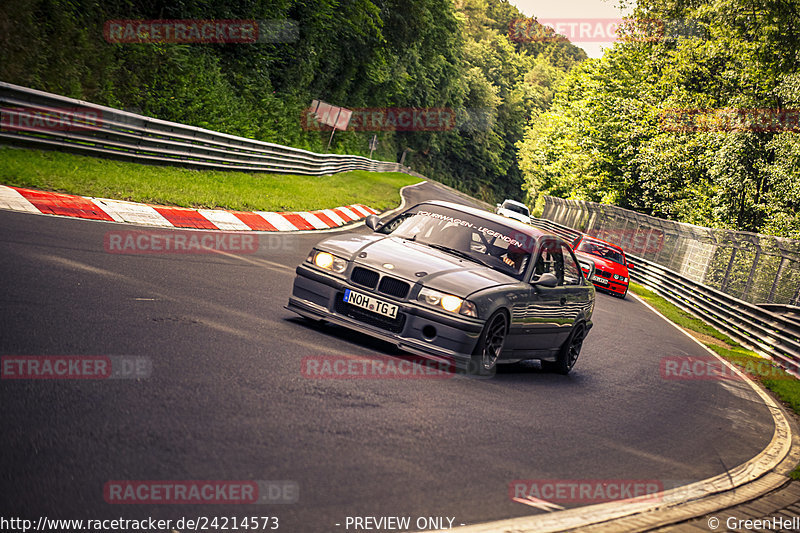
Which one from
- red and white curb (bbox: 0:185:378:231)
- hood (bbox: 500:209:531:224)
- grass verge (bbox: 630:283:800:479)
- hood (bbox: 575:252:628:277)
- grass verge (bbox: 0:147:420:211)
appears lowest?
grass verge (bbox: 630:283:800:479)

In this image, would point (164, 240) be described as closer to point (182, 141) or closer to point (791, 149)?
point (182, 141)

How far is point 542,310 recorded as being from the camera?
8359 mm

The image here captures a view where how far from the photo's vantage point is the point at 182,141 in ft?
61.6

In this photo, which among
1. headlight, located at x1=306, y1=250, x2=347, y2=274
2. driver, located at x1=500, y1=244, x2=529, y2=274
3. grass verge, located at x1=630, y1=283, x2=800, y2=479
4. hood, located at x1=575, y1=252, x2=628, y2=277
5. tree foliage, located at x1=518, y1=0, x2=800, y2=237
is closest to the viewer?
headlight, located at x1=306, y1=250, x2=347, y2=274

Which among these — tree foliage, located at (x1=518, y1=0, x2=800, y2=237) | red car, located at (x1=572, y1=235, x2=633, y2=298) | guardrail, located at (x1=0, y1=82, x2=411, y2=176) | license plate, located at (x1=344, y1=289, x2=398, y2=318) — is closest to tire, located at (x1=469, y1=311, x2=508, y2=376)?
license plate, located at (x1=344, y1=289, x2=398, y2=318)

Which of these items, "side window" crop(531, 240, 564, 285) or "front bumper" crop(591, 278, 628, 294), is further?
"front bumper" crop(591, 278, 628, 294)

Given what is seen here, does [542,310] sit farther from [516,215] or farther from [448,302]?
[516,215]

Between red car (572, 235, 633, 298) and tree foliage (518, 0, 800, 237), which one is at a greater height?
tree foliage (518, 0, 800, 237)

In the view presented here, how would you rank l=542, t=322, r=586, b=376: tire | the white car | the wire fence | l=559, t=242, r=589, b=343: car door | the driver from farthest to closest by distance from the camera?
the white car → the wire fence → l=542, t=322, r=586, b=376: tire → l=559, t=242, r=589, b=343: car door → the driver

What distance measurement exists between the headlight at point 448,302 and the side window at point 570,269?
2476 mm

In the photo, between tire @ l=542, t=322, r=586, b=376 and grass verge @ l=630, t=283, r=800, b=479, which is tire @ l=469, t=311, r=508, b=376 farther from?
grass verge @ l=630, t=283, r=800, b=479

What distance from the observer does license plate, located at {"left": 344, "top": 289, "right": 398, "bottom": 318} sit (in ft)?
23.3

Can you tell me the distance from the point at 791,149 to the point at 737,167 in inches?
115

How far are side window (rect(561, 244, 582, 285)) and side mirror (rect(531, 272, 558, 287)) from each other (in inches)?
36.4
